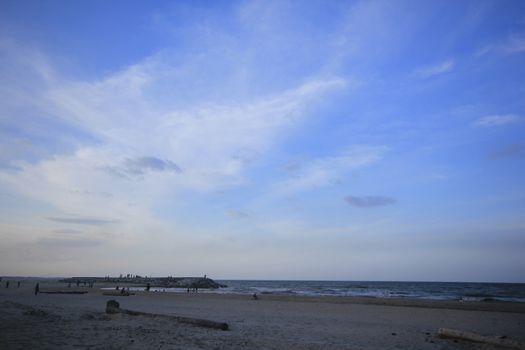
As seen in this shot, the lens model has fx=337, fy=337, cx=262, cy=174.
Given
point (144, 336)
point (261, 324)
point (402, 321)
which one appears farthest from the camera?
point (402, 321)

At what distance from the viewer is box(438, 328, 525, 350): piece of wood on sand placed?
1044cm

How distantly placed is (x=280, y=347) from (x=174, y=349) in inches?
119

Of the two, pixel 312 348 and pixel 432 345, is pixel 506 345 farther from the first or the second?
pixel 312 348

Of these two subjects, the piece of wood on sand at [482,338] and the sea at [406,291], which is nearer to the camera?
the piece of wood on sand at [482,338]

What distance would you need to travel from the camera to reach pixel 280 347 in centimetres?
974

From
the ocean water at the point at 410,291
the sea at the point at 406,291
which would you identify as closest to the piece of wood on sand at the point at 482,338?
the sea at the point at 406,291

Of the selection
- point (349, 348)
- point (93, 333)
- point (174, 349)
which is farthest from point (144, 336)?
point (349, 348)

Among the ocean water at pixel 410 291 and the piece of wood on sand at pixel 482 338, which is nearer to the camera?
the piece of wood on sand at pixel 482 338

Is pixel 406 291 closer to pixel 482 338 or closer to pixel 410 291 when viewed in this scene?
pixel 410 291

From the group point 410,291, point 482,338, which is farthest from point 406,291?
point 482,338

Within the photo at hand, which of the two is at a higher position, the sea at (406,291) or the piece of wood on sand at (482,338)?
the piece of wood on sand at (482,338)

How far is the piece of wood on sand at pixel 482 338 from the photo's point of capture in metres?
10.4

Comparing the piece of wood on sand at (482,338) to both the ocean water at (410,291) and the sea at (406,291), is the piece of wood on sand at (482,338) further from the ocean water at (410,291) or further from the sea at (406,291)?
the ocean water at (410,291)

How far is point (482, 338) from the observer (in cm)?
1134
